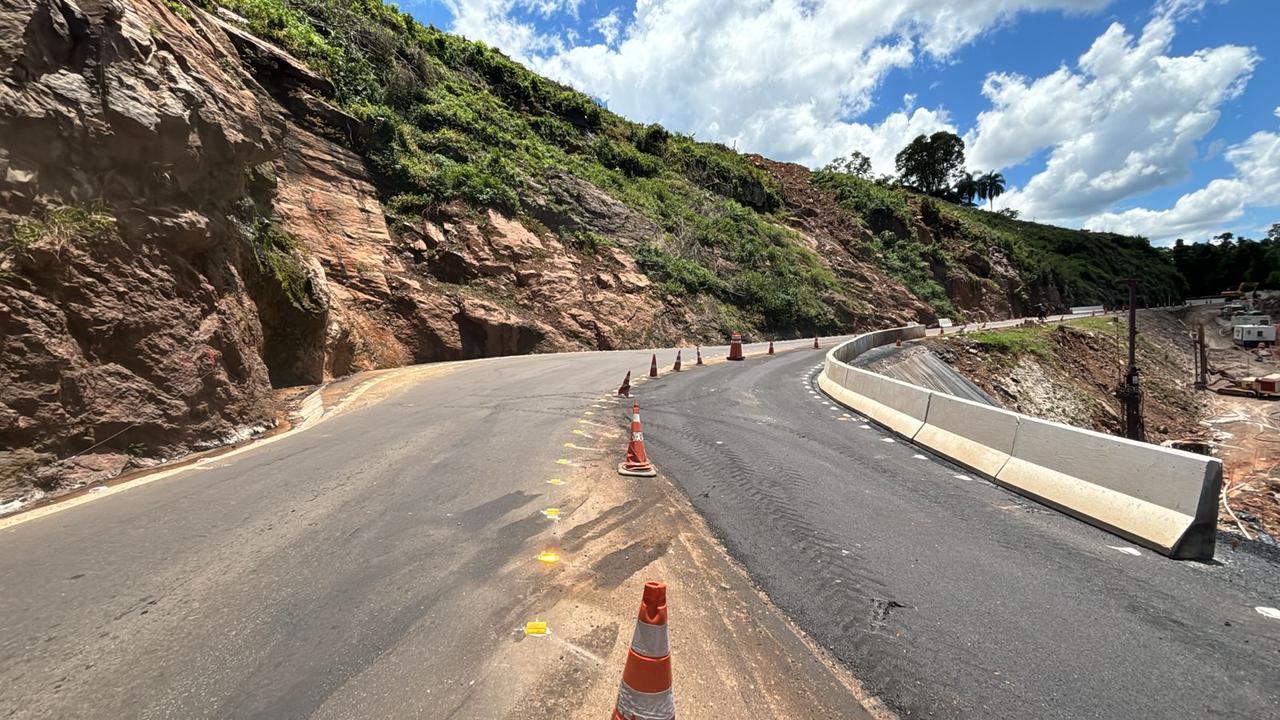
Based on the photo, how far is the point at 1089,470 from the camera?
5117 millimetres

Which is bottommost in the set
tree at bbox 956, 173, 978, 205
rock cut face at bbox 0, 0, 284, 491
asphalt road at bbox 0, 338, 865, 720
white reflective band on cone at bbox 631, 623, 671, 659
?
asphalt road at bbox 0, 338, 865, 720

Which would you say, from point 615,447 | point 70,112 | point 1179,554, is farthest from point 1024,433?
point 70,112

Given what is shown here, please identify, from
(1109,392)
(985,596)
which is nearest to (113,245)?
(985,596)

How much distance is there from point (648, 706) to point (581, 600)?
1.35 metres

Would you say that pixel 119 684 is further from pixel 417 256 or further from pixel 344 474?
pixel 417 256

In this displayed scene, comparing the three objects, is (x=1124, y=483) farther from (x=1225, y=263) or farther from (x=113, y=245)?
(x=1225, y=263)

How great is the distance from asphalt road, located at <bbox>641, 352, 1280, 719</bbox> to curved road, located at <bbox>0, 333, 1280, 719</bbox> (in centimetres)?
2

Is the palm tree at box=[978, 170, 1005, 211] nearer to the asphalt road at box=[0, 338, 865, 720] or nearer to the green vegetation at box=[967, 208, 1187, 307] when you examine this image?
the green vegetation at box=[967, 208, 1187, 307]

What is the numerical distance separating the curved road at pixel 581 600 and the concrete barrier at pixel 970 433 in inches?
20.6

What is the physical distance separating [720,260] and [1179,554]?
102ft

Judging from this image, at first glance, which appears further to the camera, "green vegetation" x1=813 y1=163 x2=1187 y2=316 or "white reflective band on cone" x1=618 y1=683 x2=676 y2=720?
"green vegetation" x1=813 y1=163 x2=1187 y2=316

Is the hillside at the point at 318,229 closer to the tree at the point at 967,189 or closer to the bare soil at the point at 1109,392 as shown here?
the bare soil at the point at 1109,392

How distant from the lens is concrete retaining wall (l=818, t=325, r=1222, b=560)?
414cm

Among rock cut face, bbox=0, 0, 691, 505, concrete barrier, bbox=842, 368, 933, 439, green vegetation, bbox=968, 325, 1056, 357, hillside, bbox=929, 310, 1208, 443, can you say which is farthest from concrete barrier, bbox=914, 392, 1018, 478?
green vegetation, bbox=968, 325, 1056, 357
